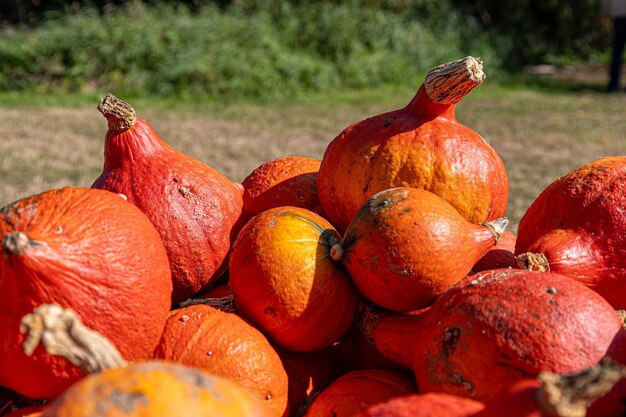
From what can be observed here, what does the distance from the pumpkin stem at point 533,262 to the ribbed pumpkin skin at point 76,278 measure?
3.23ft

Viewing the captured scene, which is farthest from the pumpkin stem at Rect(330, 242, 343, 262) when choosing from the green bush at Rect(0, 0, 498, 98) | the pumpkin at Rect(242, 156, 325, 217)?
the green bush at Rect(0, 0, 498, 98)

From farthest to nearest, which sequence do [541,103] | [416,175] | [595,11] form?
[595,11] → [541,103] → [416,175]

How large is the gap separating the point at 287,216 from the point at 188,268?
390mm

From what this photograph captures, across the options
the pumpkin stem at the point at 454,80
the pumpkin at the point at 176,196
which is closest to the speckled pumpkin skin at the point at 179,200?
the pumpkin at the point at 176,196

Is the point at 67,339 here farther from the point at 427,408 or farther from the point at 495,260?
the point at 495,260

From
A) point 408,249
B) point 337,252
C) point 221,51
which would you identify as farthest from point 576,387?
point 221,51

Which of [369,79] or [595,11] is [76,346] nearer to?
[369,79]

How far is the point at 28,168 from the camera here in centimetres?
824

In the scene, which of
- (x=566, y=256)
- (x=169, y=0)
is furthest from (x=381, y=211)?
(x=169, y=0)

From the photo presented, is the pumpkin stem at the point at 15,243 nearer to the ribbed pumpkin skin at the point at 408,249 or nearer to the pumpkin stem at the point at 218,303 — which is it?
the pumpkin stem at the point at 218,303

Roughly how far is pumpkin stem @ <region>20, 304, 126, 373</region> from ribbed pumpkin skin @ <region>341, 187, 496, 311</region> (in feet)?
2.56

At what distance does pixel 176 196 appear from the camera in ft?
7.38

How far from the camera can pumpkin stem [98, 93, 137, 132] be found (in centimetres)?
228

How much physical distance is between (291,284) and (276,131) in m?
9.21
